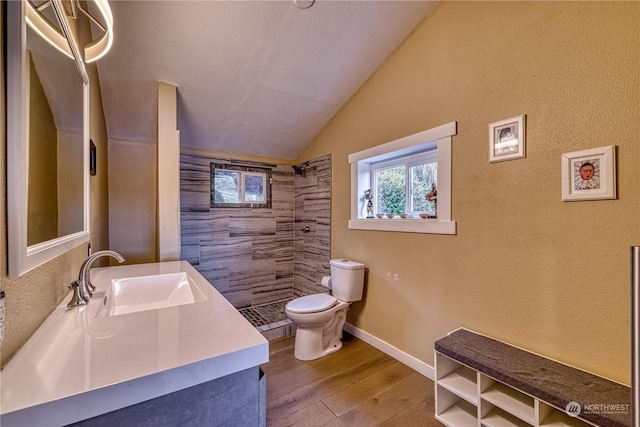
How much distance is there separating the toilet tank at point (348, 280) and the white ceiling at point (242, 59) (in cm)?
154

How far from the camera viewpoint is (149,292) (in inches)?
59.4

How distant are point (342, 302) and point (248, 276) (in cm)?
137

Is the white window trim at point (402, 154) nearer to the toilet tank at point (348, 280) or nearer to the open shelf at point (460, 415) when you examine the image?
the toilet tank at point (348, 280)

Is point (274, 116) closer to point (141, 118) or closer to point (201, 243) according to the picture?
point (141, 118)

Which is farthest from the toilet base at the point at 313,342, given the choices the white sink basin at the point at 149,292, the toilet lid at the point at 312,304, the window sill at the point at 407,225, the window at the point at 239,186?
the window at the point at 239,186

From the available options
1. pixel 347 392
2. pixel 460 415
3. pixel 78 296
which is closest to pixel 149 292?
pixel 78 296

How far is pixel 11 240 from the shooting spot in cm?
61

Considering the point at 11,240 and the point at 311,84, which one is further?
the point at 311,84

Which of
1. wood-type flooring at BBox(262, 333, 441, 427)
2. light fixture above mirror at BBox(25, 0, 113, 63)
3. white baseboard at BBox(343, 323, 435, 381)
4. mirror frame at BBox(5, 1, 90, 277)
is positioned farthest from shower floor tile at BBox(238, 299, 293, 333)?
light fixture above mirror at BBox(25, 0, 113, 63)

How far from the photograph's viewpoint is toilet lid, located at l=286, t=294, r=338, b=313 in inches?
86.3

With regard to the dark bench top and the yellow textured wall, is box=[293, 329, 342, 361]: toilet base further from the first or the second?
the dark bench top

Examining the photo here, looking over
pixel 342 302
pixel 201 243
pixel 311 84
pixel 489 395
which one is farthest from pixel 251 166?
pixel 489 395

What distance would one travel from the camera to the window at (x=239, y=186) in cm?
311

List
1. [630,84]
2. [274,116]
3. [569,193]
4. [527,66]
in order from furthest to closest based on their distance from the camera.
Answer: [274,116], [527,66], [569,193], [630,84]
